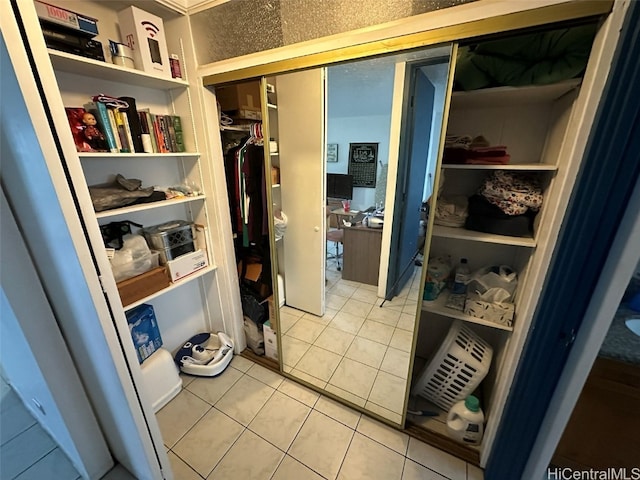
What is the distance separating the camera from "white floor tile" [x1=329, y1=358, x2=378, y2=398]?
71.9 inches

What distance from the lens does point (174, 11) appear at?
4.61ft

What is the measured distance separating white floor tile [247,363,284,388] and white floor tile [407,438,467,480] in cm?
94

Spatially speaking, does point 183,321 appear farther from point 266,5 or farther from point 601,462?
point 601,462

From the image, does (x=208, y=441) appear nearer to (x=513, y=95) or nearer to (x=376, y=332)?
(x=376, y=332)

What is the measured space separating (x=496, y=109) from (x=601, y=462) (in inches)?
71.2

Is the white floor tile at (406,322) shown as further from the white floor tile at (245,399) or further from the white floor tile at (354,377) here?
the white floor tile at (245,399)

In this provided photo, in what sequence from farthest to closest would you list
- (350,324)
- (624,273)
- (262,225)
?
1. (350,324)
2. (262,225)
3. (624,273)

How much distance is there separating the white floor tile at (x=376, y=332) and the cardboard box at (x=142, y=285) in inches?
64.1

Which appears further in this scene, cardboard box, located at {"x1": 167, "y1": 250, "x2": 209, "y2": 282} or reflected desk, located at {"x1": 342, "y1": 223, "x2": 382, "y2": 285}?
reflected desk, located at {"x1": 342, "y1": 223, "x2": 382, "y2": 285}

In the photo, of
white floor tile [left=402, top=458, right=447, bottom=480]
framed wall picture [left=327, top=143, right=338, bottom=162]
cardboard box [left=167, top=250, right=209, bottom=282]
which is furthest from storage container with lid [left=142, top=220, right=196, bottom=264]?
framed wall picture [left=327, top=143, right=338, bottom=162]

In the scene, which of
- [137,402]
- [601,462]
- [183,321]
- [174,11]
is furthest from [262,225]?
[601,462]

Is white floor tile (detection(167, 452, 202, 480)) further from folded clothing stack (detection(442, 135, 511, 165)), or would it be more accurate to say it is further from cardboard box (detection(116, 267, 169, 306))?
folded clothing stack (detection(442, 135, 511, 165))

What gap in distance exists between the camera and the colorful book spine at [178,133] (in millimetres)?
1598

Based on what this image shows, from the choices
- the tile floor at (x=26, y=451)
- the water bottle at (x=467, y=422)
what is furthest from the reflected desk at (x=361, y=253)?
the tile floor at (x=26, y=451)
